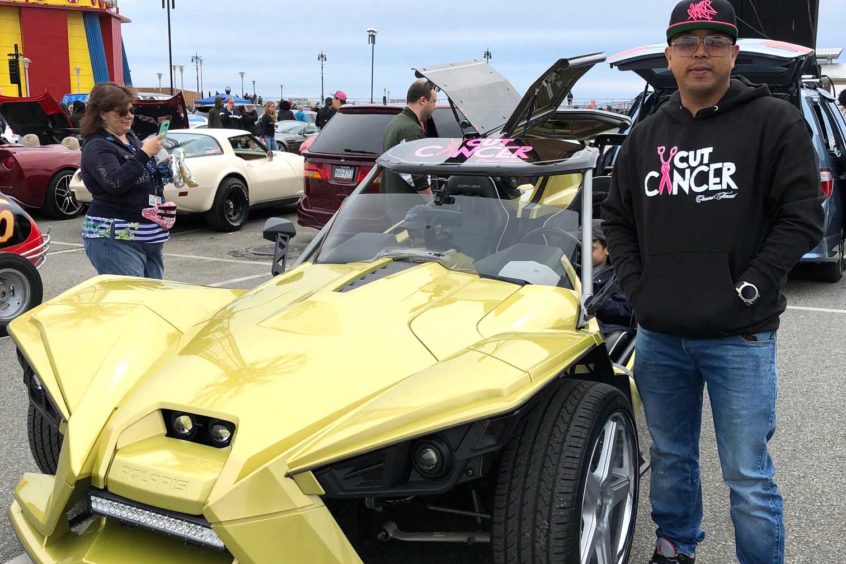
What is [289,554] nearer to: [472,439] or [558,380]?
[472,439]

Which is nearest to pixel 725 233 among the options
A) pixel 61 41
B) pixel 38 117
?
pixel 38 117

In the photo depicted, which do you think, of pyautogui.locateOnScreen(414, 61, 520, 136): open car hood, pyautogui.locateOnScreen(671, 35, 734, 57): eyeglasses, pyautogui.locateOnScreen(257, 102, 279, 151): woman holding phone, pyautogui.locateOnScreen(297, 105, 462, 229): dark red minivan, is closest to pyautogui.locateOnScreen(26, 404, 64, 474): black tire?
pyautogui.locateOnScreen(414, 61, 520, 136): open car hood

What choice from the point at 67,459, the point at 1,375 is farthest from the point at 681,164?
the point at 1,375

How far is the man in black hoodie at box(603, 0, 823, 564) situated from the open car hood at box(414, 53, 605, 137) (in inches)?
51.3

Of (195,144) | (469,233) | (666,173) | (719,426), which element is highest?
(666,173)

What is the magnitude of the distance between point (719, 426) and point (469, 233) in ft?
4.67

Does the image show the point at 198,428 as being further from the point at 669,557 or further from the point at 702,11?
the point at 702,11

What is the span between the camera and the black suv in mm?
6984

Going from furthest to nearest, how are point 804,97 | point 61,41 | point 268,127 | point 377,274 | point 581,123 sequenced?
point 61,41 < point 268,127 < point 804,97 < point 581,123 < point 377,274

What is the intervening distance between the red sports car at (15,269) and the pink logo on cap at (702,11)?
5871 mm

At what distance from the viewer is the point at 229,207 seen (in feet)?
39.9

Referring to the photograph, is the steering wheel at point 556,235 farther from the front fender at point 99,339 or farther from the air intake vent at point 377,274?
the front fender at point 99,339

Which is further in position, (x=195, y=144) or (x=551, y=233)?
(x=195, y=144)

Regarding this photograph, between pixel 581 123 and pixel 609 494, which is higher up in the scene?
pixel 581 123
